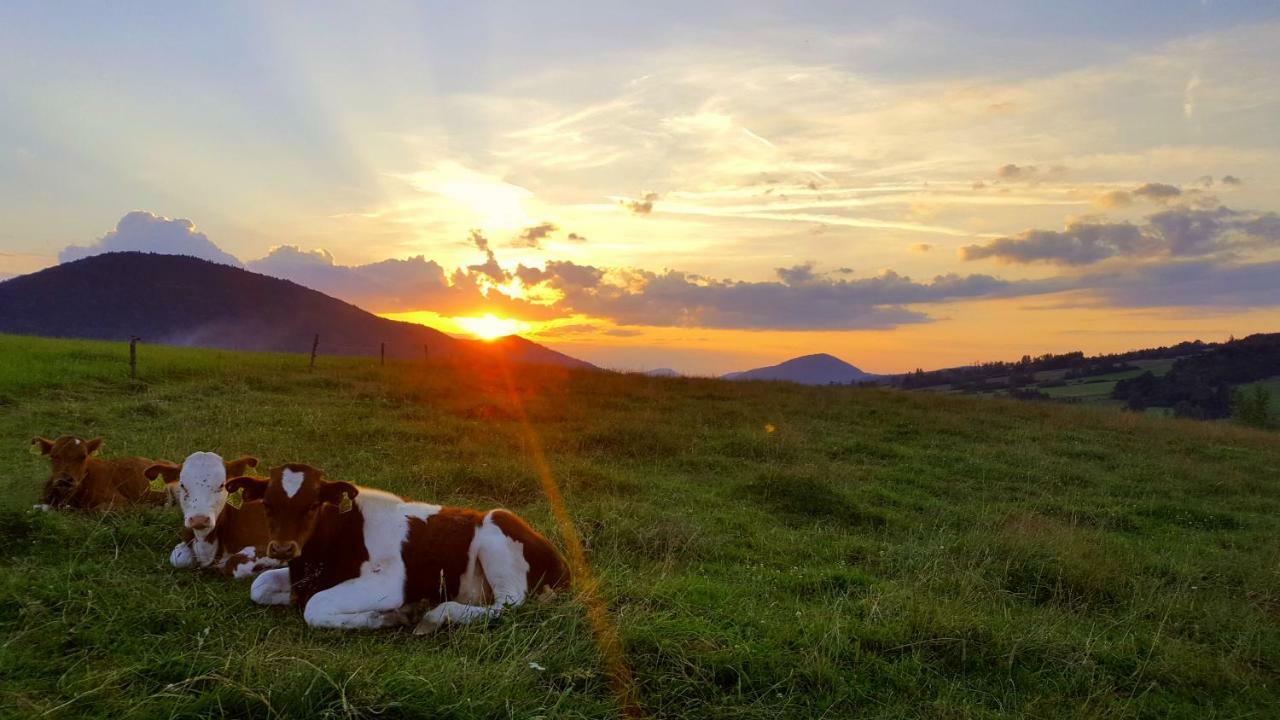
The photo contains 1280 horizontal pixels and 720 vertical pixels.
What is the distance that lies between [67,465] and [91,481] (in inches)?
12.0

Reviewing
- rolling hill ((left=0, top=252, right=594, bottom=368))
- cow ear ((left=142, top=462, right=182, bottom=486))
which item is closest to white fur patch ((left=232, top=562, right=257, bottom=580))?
cow ear ((left=142, top=462, right=182, bottom=486))

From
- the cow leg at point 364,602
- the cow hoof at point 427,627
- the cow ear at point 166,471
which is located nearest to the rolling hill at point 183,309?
the cow ear at point 166,471

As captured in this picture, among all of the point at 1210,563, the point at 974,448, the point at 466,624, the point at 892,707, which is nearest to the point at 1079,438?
the point at 974,448

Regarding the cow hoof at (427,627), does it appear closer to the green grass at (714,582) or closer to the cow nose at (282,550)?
the green grass at (714,582)

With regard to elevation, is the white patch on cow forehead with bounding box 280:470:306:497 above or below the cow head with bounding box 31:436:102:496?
above

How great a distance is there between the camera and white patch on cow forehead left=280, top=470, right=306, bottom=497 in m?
→ 6.05

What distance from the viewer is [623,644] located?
5.25 meters

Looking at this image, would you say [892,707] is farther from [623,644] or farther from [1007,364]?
[1007,364]

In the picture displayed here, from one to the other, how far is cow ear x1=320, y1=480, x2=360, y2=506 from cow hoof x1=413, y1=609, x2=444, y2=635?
1.31 m

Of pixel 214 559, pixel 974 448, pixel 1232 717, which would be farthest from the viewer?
pixel 974 448

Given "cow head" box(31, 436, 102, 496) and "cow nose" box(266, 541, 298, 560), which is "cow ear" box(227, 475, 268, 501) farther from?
"cow head" box(31, 436, 102, 496)

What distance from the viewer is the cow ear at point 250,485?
6449 mm

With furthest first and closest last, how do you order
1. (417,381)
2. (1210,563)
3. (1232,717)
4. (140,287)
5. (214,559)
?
(140,287), (417,381), (1210,563), (214,559), (1232,717)

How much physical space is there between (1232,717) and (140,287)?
19884 centimetres
